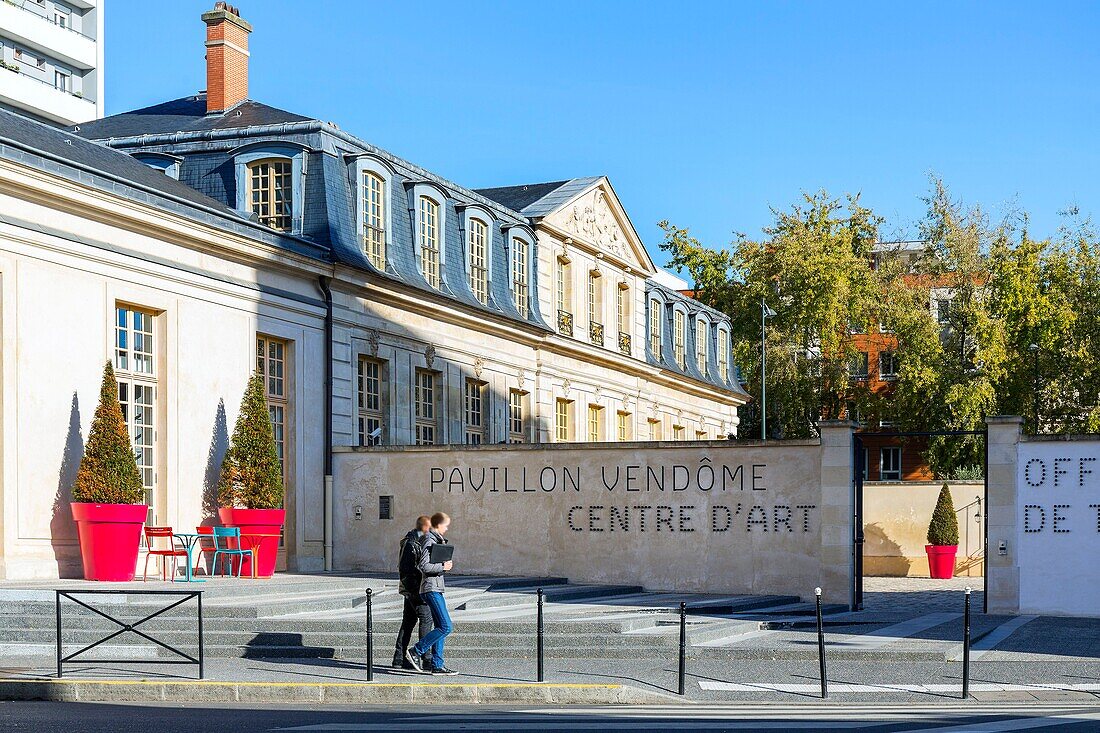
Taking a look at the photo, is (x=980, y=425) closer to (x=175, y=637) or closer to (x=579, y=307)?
(x=579, y=307)

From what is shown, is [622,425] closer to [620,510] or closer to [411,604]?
[620,510]

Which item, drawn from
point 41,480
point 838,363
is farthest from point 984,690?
point 838,363

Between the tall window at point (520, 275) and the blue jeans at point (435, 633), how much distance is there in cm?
2186

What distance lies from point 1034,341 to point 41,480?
1622 inches

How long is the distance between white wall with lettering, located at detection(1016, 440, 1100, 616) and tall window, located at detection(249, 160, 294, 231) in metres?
14.2

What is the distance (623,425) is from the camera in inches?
1766

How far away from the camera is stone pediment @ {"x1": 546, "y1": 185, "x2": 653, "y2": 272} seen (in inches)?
1591

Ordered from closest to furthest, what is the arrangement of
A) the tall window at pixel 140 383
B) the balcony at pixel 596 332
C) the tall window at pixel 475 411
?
the tall window at pixel 140 383
the tall window at pixel 475 411
the balcony at pixel 596 332

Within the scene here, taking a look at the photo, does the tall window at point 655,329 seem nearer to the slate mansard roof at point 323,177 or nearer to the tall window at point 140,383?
the slate mansard roof at point 323,177

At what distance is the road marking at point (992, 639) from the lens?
646 inches

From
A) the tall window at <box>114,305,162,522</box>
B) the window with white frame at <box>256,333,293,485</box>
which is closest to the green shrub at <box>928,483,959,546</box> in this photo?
the window with white frame at <box>256,333,293,485</box>

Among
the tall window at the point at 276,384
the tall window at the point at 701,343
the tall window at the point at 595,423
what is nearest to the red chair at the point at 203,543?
the tall window at the point at 276,384

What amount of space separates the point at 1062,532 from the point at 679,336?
94.6ft

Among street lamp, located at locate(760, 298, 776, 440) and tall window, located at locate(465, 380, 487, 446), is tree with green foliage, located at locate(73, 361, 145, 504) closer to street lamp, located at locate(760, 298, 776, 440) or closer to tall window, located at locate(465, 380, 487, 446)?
tall window, located at locate(465, 380, 487, 446)
